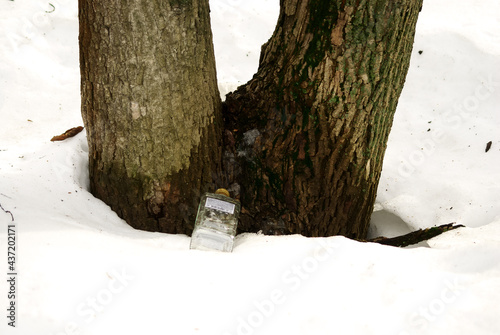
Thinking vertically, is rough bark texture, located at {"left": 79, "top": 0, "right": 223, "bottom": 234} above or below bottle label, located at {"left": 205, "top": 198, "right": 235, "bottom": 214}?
above

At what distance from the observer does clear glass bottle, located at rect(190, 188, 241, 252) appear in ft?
6.67

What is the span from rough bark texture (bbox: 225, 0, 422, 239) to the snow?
288 mm

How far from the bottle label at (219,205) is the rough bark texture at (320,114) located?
0.19 metres

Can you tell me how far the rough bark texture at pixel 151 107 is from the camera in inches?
70.6

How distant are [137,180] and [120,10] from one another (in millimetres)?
735

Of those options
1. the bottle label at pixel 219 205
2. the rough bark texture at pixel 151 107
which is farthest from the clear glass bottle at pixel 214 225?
the rough bark texture at pixel 151 107

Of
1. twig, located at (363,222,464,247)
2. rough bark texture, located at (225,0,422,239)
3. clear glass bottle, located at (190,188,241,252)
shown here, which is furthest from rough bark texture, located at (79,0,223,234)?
twig, located at (363,222,464,247)

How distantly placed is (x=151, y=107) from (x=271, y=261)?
0.81m

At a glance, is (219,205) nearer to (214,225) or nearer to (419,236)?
(214,225)

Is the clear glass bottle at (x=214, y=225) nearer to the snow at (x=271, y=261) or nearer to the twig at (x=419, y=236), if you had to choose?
the snow at (x=271, y=261)

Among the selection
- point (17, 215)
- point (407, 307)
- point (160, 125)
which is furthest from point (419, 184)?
point (17, 215)

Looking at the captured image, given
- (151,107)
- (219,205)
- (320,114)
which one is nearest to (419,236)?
(320,114)

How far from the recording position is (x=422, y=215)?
2521 mm

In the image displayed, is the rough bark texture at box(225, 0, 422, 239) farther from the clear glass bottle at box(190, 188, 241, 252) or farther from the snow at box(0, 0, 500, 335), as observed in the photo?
the snow at box(0, 0, 500, 335)
